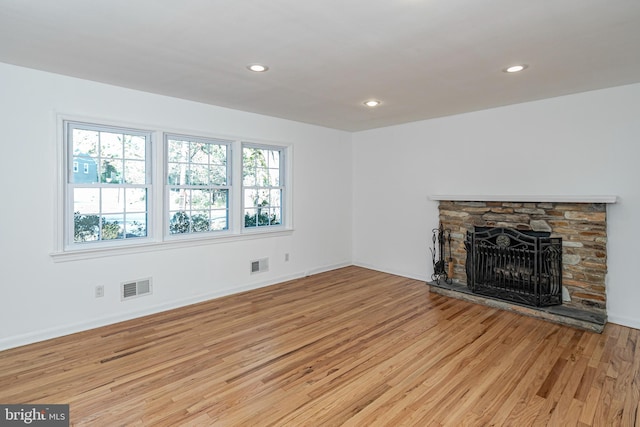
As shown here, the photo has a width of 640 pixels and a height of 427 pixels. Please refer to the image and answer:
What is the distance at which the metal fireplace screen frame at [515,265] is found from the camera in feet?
12.8

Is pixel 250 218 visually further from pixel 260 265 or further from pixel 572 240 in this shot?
pixel 572 240

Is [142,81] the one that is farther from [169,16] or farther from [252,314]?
[252,314]

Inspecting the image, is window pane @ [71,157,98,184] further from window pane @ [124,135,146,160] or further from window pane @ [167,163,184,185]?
window pane @ [167,163,184,185]

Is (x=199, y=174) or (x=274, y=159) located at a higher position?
(x=274, y=159)

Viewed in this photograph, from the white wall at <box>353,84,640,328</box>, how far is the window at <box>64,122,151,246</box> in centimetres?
367

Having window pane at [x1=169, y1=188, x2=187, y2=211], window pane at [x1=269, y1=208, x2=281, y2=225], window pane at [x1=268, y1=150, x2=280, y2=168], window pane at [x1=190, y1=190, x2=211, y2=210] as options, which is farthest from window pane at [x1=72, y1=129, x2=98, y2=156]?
window pane at [x1=269, y1=208, x2=281, y2=225]

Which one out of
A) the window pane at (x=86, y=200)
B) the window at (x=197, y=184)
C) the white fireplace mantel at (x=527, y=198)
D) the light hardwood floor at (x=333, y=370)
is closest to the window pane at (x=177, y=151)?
the window at (x=197, y=184)

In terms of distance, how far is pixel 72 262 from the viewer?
3375 mm

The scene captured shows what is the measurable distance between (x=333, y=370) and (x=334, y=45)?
99.8 inches

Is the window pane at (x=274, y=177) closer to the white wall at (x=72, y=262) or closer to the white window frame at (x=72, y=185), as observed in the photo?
the white wall at (x=72, y=262)

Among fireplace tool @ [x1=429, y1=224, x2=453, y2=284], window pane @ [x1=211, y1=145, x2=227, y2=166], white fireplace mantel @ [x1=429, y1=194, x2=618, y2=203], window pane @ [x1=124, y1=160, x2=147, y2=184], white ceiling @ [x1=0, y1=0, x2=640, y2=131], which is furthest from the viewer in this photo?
fireplace tool @ [x1=429, y1=224, x2=453, y2=284]

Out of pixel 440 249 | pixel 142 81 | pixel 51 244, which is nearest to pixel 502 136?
pixel 440 249

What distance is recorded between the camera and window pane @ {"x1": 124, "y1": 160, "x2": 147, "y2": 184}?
380cm

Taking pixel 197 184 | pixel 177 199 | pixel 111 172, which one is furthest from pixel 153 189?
pixel 197 184
